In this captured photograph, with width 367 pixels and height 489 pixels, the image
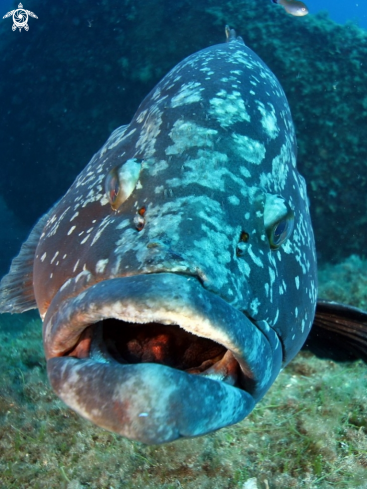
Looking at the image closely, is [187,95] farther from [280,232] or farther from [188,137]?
[280,232]

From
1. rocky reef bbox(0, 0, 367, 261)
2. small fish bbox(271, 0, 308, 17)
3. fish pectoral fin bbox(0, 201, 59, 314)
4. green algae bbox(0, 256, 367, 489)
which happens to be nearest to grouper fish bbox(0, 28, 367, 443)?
fish pectoral fin bbox(0, 201, 59, 314)

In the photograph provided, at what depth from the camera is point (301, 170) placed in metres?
7.27

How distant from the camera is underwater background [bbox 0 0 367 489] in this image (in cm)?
294

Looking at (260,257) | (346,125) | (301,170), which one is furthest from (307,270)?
(346,125)

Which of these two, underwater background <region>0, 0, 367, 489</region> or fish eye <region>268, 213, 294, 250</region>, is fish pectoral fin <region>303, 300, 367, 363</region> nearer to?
underwater background <region>0, 0, 367, 489</region>

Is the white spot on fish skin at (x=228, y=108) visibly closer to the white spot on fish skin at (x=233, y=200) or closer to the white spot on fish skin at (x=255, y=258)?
the white spot on fish skin at (x=233, y=200)

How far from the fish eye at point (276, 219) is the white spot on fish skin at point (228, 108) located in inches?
26.8

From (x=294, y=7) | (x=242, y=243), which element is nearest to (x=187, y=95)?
(x=242, y=243)

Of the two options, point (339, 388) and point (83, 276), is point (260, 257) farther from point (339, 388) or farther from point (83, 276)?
point (339, 388)

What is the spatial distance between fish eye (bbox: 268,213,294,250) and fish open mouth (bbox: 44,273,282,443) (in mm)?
582

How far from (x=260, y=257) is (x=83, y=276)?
102 centimetres

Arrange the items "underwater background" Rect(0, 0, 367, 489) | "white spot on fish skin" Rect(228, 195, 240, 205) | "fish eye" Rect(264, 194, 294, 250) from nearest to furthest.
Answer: "white spot on fish skin" Rect(228, 195, 240, 205), "fish eye" Rect(264, 194, 294, 250), "underwater background" Rect(0, 0, 367, 489)

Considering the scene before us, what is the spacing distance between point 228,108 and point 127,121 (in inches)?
249

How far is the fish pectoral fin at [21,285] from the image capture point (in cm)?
365
